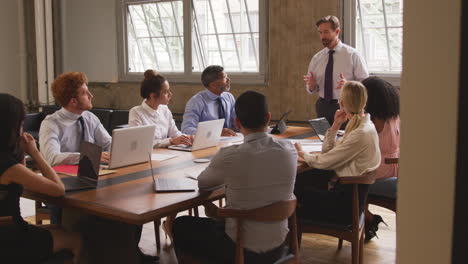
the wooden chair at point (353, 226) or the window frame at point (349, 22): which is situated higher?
the window frame at point (349, 22)

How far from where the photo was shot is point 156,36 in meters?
8.07

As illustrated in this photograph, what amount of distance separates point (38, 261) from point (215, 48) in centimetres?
539

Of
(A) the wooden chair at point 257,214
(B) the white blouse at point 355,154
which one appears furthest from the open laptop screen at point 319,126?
(A) the wooden chair at point 257,214

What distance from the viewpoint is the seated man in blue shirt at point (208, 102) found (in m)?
4.86

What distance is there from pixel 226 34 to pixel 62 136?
166 inches

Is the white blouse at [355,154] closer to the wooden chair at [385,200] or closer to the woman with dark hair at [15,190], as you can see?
the wooden chair at [385,200]

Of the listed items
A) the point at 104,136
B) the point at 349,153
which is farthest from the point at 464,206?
the point at 104,136

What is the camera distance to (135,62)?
8352 millimetres

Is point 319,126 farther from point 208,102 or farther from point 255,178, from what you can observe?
point 255,178

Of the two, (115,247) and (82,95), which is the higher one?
(82,95)

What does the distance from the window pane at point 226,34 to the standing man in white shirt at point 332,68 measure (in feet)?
4.47

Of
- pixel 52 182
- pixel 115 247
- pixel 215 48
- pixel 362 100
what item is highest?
pixel 215 48

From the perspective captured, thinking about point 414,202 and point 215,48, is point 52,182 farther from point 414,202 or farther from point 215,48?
point 215,48

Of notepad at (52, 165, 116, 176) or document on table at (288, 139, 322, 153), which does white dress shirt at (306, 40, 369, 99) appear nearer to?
document on table at (288, 139, 322, 153)
